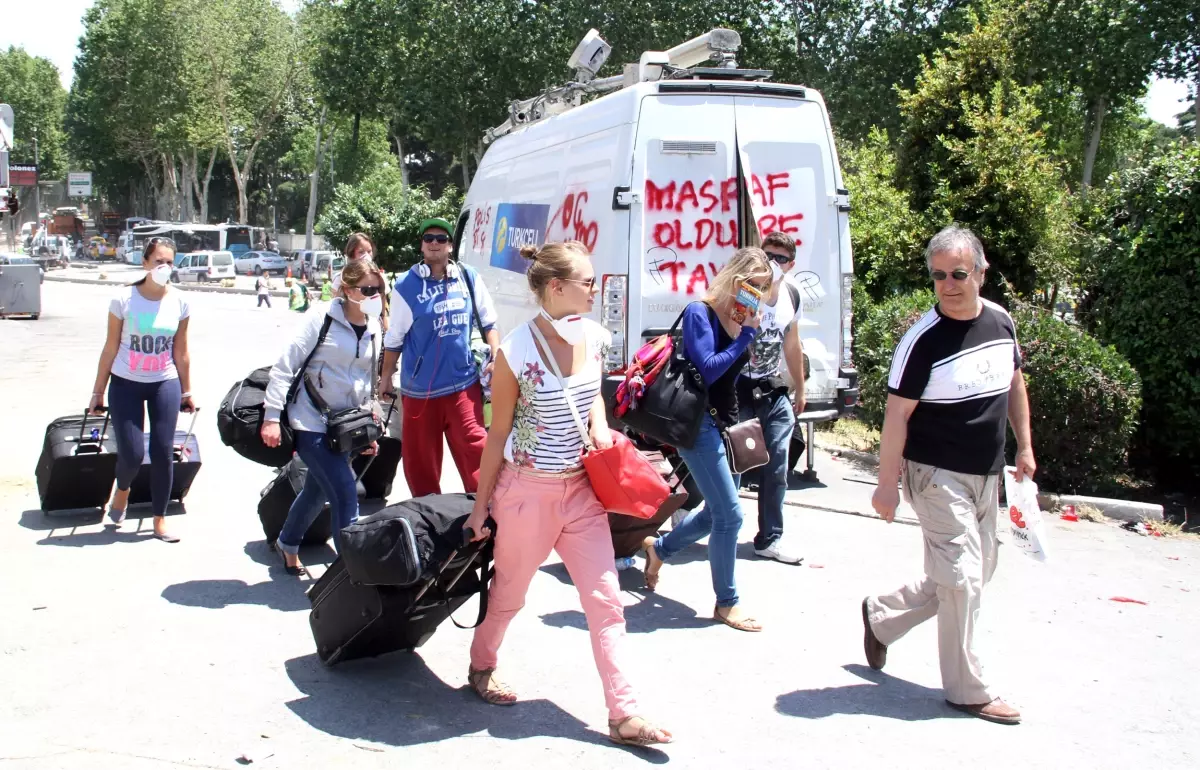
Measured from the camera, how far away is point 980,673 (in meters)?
4.34

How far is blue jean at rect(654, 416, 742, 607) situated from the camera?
16.5ft

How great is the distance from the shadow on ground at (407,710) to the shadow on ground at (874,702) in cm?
78

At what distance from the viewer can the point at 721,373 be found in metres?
4.95

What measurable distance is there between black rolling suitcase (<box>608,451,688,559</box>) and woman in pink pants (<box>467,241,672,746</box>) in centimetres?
118

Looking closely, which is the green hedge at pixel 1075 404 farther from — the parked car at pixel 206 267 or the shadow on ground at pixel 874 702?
the parked car at pixel 206 267

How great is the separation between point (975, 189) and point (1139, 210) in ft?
7.27

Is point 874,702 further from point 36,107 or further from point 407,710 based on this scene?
point 36,107

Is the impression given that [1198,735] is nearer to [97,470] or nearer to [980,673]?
[980,673]

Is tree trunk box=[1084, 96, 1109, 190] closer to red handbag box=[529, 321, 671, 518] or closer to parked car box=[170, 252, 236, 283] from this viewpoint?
red handbag box=[529, 321, 671, 518]

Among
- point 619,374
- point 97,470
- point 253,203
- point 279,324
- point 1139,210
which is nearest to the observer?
point 97,470

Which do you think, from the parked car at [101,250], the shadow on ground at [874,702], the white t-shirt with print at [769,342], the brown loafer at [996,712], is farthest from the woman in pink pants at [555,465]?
the parked car at [101,250]

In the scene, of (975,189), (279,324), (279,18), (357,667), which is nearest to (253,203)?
(279,18)

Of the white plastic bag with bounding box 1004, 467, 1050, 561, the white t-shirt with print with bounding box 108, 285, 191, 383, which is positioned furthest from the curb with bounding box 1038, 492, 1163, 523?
the white t-shirt with print with bounding box 108, 285, 191, 383

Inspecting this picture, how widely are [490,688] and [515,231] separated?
249 inches
